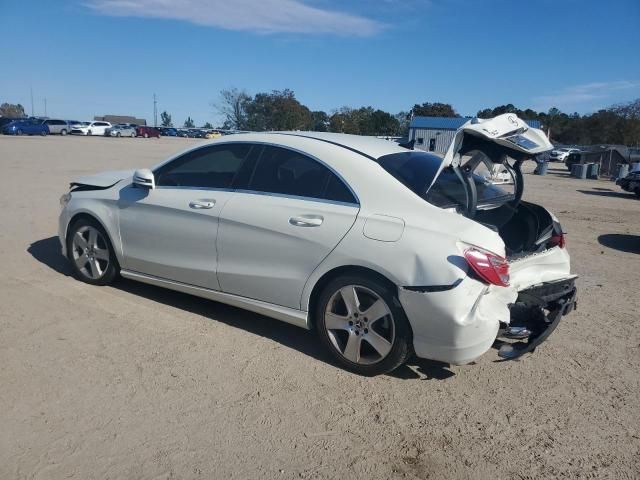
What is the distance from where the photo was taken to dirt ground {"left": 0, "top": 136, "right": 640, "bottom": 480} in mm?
2736

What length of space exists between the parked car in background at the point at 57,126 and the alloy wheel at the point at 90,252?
48.7 m

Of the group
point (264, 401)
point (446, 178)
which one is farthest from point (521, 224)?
point (264, 401)

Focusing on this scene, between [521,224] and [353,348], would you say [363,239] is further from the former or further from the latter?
[521,224]

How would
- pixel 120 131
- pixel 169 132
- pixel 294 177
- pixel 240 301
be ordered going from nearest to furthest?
pixel 294 177, pixel 240 301, pixel 120 131, pixel 169 132

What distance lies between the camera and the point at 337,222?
3615 mm

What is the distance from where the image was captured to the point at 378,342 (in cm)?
351

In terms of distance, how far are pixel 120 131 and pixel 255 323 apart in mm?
57956

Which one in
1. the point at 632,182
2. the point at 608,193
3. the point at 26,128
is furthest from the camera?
the point at 26,128

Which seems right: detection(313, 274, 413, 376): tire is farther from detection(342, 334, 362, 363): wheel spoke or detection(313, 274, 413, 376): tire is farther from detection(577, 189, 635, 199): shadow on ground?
detection(577, 189, 635, 199): shadow on ground

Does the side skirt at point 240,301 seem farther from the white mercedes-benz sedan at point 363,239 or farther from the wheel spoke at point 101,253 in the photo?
the wheel spoke at point 101,253

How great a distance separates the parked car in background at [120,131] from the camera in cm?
5531

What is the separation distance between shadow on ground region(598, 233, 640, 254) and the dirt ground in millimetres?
3787

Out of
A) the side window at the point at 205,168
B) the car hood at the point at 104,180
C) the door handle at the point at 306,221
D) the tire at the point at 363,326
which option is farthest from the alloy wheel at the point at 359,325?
the car hood at the point at 104,180

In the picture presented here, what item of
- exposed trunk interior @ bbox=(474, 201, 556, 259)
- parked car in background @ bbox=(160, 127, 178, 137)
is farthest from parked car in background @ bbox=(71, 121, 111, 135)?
exposed trunk interior @ bbox=(474, 201, 556, 259)
